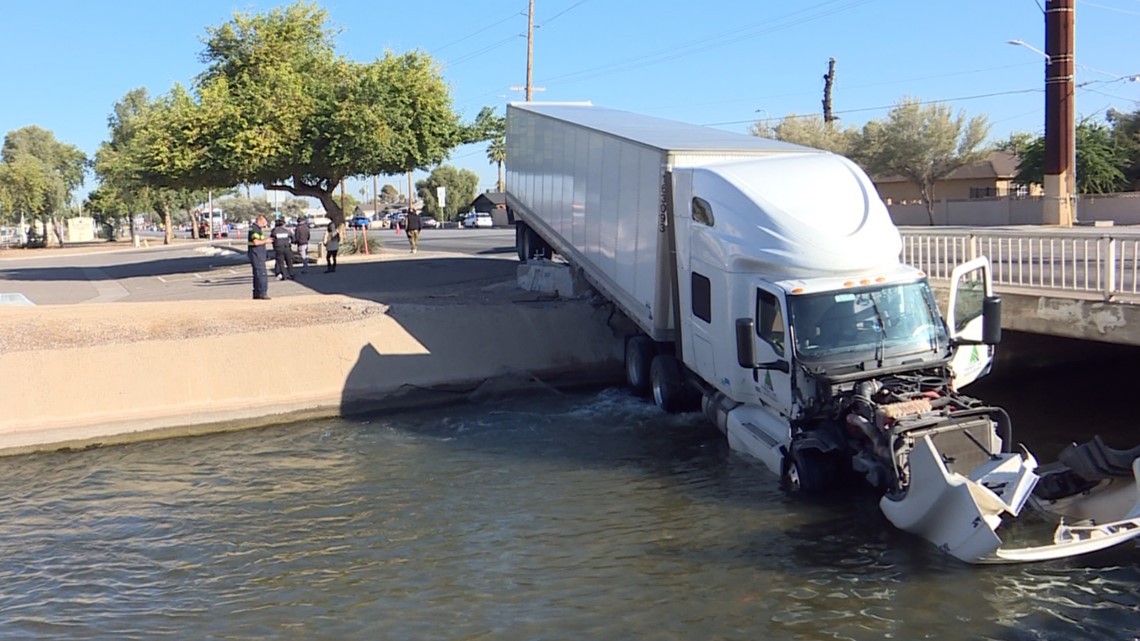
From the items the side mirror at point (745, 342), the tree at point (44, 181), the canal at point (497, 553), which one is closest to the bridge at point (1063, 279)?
the canal at point (497, 553)

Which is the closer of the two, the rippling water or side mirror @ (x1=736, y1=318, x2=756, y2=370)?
the rippling water

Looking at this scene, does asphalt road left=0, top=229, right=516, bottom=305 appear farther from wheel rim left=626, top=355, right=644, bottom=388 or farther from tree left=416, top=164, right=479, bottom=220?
tree left=416, top=164, right=479, bottom=220

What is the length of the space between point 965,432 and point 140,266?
1456 inches

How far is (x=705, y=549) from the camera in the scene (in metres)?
9.16

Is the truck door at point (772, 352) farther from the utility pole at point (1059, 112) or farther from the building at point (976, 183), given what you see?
the building at point (976, 183)

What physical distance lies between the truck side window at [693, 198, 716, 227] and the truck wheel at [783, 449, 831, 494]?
3139 millimetres

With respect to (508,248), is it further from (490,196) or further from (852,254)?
(490,196)

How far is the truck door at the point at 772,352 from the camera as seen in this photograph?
10.2 metres

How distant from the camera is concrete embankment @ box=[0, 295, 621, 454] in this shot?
14641mm

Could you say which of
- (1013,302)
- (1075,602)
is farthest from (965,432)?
(1013,302)

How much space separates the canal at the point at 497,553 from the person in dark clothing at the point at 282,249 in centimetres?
1097

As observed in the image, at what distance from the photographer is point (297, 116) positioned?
29.5m

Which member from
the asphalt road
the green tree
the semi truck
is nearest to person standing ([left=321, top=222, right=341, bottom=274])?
the asphalt road

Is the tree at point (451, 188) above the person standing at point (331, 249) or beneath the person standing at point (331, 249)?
above
